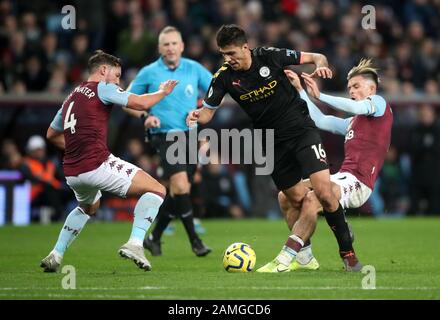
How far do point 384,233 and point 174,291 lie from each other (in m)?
8.85

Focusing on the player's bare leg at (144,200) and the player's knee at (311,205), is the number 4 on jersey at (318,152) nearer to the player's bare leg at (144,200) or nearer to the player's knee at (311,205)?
the player's knee at (311,205)

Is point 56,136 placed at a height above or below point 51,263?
above

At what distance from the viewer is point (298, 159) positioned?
994cm

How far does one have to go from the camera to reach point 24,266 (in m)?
11.1

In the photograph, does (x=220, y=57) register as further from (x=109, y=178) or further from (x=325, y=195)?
(x=325, y=195)

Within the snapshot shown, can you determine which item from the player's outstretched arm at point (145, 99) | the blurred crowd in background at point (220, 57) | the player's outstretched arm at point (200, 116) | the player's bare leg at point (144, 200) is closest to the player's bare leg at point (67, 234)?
the player's bare leg at point (144, 200)

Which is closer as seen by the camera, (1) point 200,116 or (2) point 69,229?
(1) point 200,116

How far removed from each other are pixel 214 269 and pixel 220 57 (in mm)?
11298

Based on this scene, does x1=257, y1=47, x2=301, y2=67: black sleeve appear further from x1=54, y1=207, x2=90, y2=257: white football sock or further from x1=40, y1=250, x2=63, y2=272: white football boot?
x1=40, y1=250, x2=63, y2=272: white football boot

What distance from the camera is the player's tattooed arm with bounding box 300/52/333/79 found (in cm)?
971

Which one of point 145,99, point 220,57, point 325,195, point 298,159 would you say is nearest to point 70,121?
point 145,99
